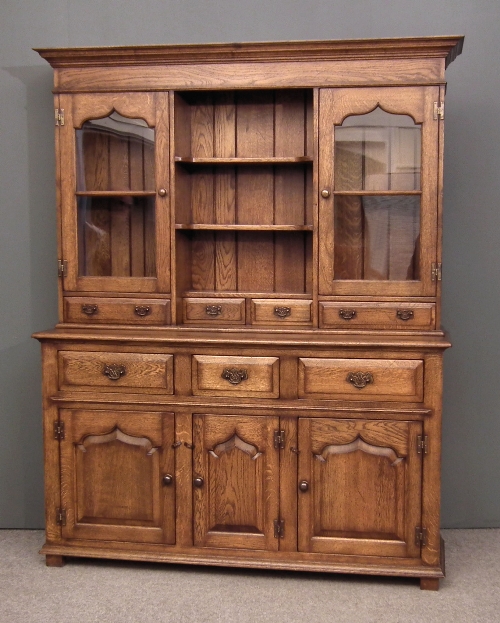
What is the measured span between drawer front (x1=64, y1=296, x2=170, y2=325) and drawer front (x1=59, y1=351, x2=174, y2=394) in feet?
0.62

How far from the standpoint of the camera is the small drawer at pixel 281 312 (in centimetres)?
299

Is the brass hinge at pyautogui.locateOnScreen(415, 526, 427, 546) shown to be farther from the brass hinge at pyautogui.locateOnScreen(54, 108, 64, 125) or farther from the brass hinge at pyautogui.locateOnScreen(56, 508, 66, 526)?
the brass hinge at pyautogui.locateOnScreen(54, 108, 64, 125)

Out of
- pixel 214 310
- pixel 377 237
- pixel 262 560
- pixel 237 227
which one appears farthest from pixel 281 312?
pixel 262 560

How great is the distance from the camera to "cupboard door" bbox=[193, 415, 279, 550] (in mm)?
2805

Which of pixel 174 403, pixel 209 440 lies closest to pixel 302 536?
pixel 209 440

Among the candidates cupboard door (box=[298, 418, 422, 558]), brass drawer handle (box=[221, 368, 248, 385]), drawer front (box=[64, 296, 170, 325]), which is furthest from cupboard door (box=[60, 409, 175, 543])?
cupboard door (box=[298, 418, 422, 558])

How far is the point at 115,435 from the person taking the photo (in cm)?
288

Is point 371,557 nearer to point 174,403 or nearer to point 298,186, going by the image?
point 174,403

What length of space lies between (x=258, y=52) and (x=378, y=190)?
701 mm

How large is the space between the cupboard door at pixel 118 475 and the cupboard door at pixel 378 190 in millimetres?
898

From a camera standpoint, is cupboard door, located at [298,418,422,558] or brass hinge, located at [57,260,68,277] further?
brass hinge, located at [57,260,68,277]

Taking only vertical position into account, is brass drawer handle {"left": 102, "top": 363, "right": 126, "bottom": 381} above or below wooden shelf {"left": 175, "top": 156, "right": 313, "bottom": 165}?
below

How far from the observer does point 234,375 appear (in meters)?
2.79

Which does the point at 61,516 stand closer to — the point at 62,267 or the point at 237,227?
the point at 62,267
